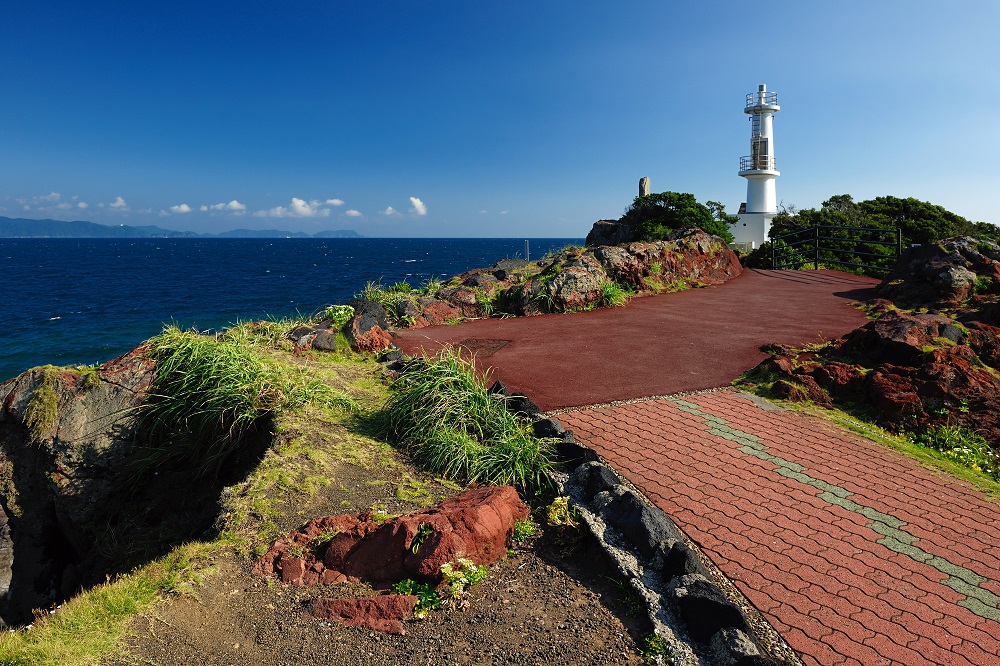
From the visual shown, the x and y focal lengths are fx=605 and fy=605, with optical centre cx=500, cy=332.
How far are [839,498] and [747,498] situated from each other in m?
0.70

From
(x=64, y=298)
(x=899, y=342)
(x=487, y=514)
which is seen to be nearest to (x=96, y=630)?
(x=487, y=514)

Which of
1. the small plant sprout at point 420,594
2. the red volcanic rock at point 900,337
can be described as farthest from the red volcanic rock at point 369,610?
the red volcanic rock at point 900,337

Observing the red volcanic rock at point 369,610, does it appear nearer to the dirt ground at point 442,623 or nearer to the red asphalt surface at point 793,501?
the dirt ground at point 442,623

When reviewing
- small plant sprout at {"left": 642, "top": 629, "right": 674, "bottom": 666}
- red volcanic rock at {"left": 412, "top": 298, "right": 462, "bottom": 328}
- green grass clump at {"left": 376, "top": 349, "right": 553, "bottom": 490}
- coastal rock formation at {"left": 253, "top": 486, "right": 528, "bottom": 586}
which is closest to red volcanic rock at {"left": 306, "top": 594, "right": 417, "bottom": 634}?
coastal rock formation at {"left": 253, "top": 486, "right": 528, "bottom": 586}

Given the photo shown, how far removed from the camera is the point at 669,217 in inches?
746

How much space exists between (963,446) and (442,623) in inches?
196

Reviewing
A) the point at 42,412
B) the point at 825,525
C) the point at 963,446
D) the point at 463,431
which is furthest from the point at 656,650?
the point at 42,412

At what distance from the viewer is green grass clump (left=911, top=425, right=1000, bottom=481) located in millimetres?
5180

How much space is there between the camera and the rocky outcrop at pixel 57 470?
5.76m

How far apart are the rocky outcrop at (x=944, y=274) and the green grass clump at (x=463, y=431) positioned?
8233 mm

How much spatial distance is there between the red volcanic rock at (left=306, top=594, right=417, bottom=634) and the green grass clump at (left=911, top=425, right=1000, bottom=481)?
487 cm

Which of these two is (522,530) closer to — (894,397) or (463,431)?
(463,431)

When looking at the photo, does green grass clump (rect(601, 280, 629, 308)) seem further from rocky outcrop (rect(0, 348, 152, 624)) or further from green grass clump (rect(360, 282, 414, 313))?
rocky outcrop (rect(0, 348, 152, 624))

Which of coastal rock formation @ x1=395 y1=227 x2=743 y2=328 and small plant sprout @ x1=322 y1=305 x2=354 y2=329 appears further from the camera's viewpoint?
coastal rock formation @ x1=395 y1=227 x2=743 y2=328
